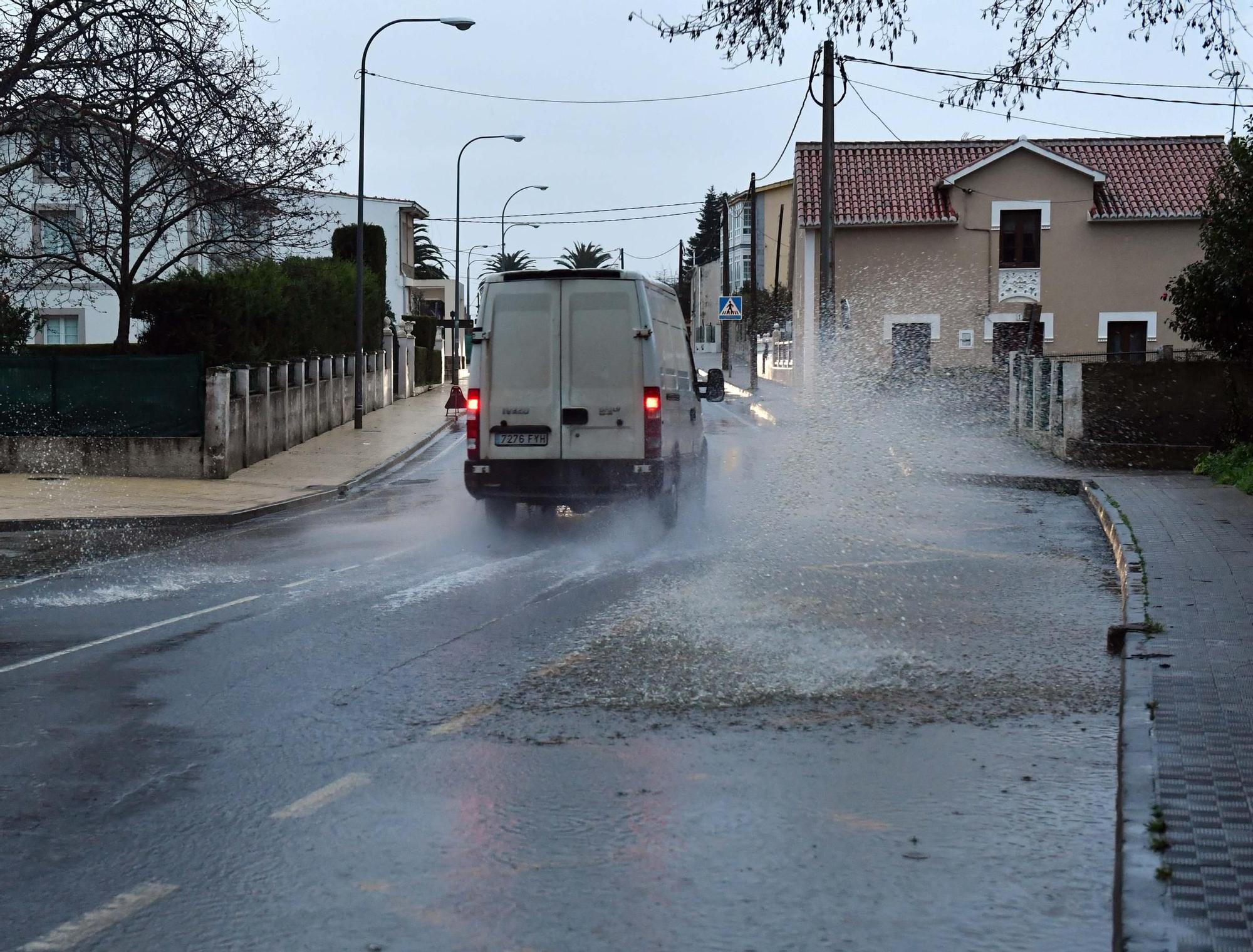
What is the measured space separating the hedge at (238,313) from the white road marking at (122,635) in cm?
1326

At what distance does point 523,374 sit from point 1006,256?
3323 cm

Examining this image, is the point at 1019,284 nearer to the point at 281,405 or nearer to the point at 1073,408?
the point at 1073,408

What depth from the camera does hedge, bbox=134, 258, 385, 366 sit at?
25.9m

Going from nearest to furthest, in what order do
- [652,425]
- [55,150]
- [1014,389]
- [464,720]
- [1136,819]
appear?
1. [1136,819]
2. [464,720]
3. [652,425]
4. [55,150]
5. [1014,389]

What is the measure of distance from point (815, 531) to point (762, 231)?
90.5 metres

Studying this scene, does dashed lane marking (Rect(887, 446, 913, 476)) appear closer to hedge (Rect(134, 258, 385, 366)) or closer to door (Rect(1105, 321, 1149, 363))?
hedge (Rect(134, 258, 385, 366))

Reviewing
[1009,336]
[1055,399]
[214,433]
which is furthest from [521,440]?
[1009,336]

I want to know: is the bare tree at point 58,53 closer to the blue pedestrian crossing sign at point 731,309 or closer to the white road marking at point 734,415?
the white road marking at point 734,415

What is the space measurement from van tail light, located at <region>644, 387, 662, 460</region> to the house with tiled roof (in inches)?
1197

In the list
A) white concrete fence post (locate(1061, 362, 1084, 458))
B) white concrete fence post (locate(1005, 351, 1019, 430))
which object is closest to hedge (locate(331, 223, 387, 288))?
white concrete fence post (locate(1005, 351, 1019, 430))

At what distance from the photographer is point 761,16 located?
11500 millimetres

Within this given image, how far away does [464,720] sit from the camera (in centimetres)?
707

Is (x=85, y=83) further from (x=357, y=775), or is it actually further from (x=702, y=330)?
(x=702, y=330)

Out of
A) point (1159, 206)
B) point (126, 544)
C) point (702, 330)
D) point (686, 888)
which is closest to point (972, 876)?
point (686, 888)
